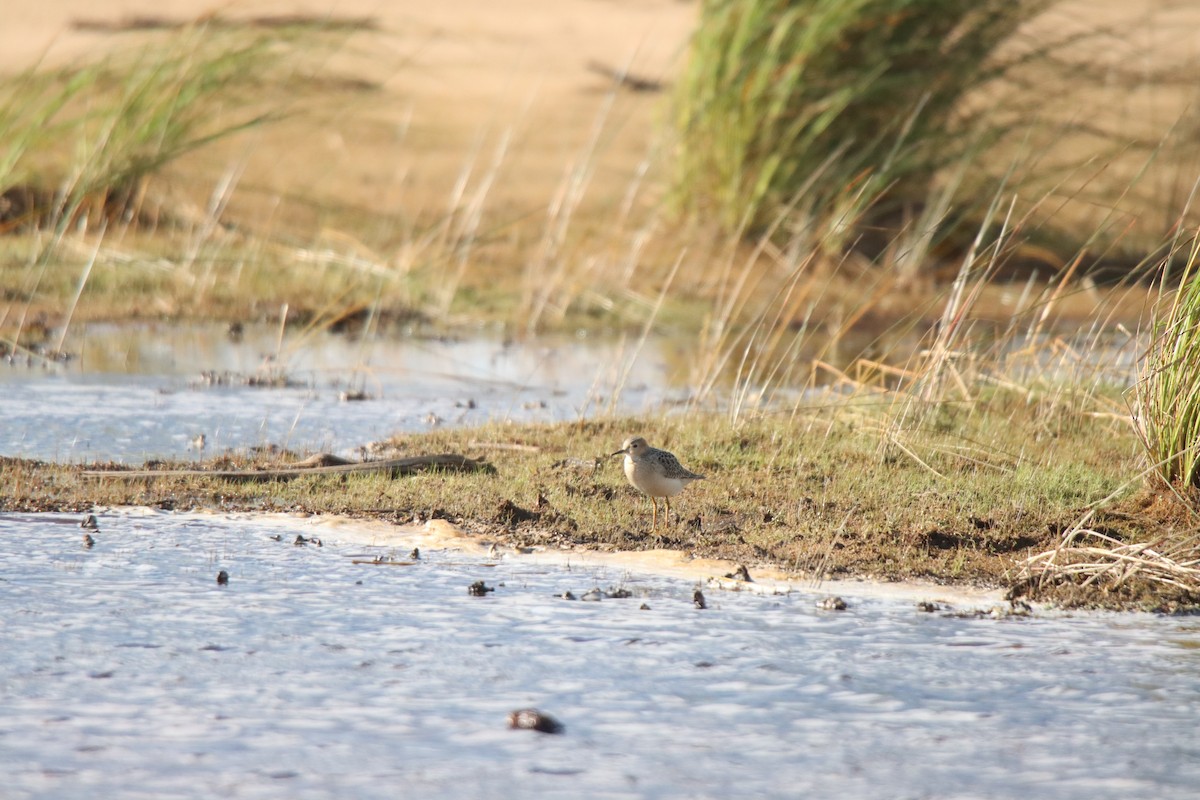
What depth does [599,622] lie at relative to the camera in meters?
3.65

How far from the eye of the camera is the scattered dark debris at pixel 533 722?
2.93 m

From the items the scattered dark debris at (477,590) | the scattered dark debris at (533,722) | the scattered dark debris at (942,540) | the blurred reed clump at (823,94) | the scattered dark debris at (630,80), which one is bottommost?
the scattered dark debris at (533,722)

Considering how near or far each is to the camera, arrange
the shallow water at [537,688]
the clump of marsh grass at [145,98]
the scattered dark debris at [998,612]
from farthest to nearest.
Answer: the clump of marsh grass at [145,98] → the scattered dark debris at [998,612] → the shallow water at [537,688]

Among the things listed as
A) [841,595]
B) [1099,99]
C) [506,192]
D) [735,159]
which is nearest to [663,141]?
[735,159]

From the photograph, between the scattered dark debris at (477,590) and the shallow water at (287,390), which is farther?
the shallow water at (287,390)

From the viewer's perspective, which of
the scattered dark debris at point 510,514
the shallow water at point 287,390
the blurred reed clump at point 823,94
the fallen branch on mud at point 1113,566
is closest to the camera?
the fallen branch on mud at point 1113,566

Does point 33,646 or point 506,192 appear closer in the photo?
point 33,646

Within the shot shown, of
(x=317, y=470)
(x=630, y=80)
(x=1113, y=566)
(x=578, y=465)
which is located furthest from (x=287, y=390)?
(x=630, y=80)

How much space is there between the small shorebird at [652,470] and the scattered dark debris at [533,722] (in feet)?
5.27

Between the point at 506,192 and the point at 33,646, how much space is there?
948 cm

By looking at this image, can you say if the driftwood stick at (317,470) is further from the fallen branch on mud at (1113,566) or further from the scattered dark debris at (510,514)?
the fallen branch on mud at (1113,566)

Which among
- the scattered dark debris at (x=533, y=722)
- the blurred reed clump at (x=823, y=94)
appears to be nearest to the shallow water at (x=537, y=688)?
the scattered dark debris at (x=533, y=722)

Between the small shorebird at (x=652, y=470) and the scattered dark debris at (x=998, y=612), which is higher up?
the small shorebird at (x=652, y=470)

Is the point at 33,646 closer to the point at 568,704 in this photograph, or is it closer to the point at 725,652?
the point at 568,704
